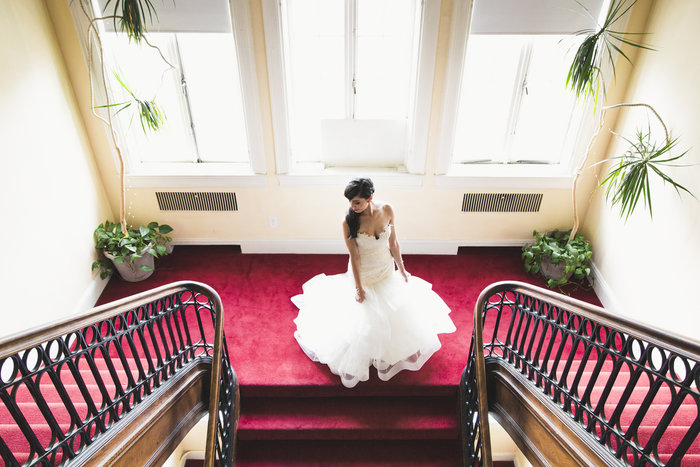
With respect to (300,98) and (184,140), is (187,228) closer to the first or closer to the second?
(184,140)

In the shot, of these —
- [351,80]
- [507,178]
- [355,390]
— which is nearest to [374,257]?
[355,390]

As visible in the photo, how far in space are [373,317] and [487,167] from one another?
7.50 feet

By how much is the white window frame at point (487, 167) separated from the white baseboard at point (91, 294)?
3.64 m

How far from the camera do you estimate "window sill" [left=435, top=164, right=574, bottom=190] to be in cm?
416

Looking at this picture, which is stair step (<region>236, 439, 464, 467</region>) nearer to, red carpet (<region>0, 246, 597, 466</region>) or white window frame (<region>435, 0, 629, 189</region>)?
red carpet (<region>0, 246, 597, 466</region>)

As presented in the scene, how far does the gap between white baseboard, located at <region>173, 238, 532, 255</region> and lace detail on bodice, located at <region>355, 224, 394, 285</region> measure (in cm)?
147

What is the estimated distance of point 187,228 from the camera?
4582 mm

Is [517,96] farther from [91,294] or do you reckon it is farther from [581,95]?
[91,294]

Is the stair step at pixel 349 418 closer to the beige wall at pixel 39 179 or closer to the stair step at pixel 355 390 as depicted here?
the stair step at pixel 355 390

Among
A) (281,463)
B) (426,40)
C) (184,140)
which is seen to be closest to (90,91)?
(184,140)

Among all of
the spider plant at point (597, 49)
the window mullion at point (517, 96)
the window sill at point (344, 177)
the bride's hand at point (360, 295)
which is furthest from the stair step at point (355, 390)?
the spider plant at point (597, 49)

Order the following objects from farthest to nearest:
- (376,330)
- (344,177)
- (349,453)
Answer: (344,177) → (349,453) → (376,330)

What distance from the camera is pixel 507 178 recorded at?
164 inches

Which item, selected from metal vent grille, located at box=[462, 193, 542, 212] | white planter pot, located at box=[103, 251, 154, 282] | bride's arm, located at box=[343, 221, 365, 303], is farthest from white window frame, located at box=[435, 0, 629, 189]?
white planter pot, located at box=[103, 251, 154, 282]
